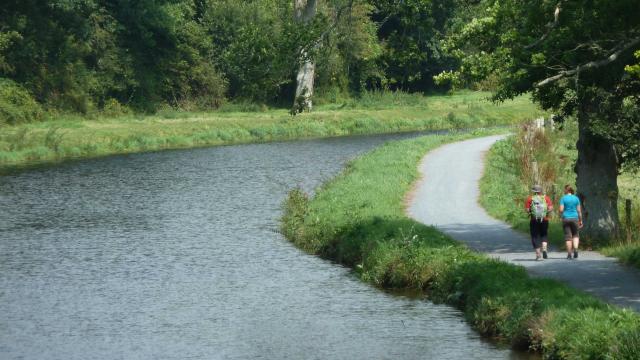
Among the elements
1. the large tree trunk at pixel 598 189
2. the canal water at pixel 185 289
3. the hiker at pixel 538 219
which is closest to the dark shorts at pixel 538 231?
the hiker at pixel 538 219

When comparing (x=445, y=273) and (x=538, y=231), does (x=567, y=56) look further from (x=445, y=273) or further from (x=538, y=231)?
(x=445, y=273)

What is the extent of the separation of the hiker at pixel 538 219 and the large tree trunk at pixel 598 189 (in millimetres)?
1965

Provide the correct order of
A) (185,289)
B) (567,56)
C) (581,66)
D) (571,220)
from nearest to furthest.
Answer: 1. (581,66)
2. (571,220)
3. (567,56)
4. (185,289)

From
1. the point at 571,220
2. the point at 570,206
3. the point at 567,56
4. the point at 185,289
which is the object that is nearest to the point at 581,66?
the point at 567,56

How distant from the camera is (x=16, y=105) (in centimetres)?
6962

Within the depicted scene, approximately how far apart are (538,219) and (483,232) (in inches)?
186

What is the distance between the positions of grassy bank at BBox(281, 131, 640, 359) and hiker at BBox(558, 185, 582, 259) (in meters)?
2.07

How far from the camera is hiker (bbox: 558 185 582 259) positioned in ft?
80.0

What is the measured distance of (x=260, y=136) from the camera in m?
69.6

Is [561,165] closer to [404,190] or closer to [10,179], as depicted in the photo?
[404,190]

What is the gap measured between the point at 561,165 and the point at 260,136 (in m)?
31.6

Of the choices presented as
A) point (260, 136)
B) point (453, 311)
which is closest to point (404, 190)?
point (453, 311)

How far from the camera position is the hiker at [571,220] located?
24.4m

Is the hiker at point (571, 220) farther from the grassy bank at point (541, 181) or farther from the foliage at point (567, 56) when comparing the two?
the foliage at point (567, 56)
